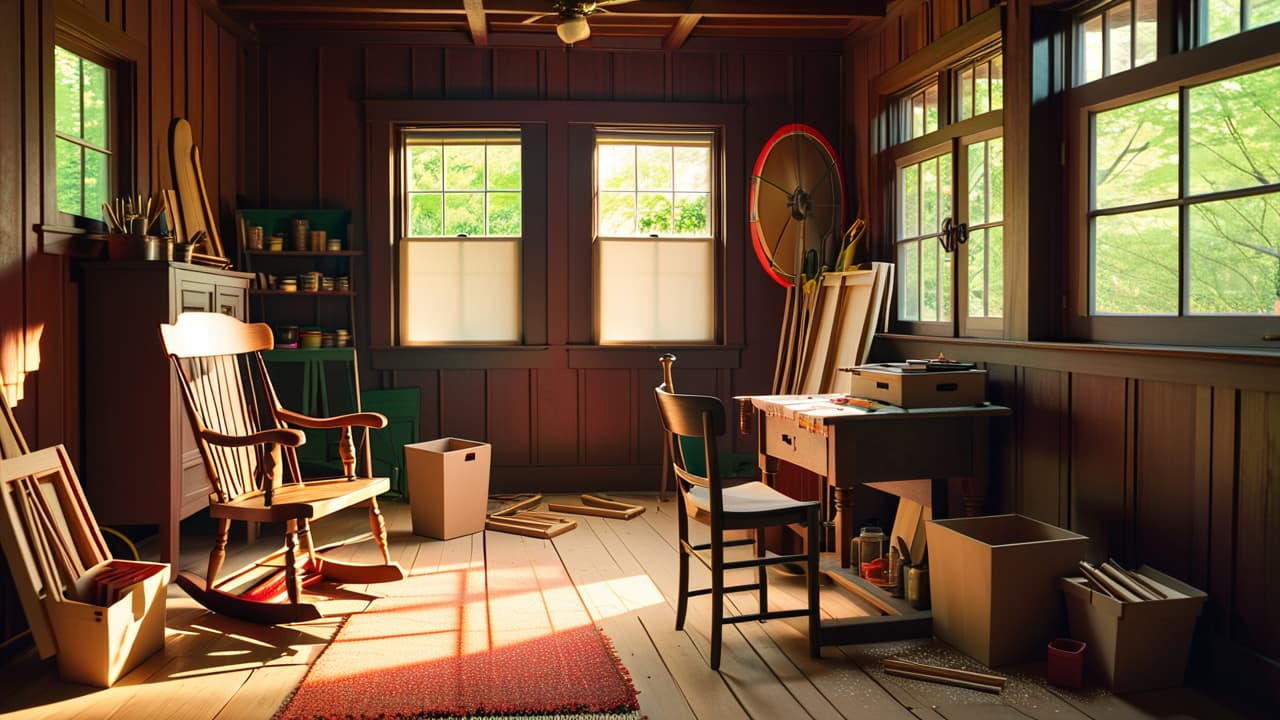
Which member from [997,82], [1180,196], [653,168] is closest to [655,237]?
[653,168]

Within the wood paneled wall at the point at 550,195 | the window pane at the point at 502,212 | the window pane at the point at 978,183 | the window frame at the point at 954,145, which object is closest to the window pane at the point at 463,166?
the window pane at the point at 502,212

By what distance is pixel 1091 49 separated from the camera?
12.5 ft

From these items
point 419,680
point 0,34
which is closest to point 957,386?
point 419,680

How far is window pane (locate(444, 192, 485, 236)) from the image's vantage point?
6.29 meters

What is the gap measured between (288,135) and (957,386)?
466cm

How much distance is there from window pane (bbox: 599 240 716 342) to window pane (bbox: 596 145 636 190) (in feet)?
1.35

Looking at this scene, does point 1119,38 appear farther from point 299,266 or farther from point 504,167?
point 299,266

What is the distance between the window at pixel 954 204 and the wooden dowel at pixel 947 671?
1.85 m

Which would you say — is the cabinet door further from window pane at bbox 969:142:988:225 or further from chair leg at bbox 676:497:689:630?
window pane at bbox 969:142:988:225

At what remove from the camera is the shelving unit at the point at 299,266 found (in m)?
5.94

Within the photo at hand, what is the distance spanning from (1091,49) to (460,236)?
3.99 meters

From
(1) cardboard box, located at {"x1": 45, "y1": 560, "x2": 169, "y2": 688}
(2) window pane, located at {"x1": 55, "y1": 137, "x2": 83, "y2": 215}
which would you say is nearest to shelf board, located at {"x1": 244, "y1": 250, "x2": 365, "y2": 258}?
(2) window pane, located at {"x1": 55, "y1": 137, "x2": 83, "y2": 215}

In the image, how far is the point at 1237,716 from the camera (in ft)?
8.76

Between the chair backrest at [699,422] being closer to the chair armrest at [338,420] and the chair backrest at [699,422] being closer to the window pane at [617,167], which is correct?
the chair armrest at [338,420]
